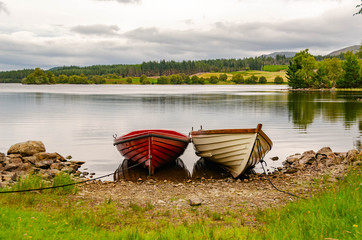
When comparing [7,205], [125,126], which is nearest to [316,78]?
[125,126]

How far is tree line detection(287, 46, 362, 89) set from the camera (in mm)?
102438

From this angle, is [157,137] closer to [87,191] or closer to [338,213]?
[87,191]

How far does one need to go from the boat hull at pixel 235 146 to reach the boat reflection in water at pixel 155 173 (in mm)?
1546

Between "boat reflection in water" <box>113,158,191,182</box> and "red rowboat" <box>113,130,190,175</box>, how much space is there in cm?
37

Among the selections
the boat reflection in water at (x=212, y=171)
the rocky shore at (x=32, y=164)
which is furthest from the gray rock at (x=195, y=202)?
the rocky shore at (x=32, y=164)

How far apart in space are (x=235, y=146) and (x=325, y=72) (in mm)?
114112

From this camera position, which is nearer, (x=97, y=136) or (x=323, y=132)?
(x=97, y=136)

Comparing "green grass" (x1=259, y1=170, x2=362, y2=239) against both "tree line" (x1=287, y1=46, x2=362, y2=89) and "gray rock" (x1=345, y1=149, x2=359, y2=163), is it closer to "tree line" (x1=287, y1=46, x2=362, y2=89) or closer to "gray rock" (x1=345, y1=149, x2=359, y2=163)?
"gray rock" (x1=345, y1=149, x2=359, y2=163)

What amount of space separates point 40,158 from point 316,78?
11458 centimetres

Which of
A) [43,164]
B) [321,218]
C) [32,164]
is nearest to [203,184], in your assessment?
[321,218]

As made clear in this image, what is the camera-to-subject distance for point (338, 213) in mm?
6004

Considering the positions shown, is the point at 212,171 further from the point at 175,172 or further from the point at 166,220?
the point at 166,220

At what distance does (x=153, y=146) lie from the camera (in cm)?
1340

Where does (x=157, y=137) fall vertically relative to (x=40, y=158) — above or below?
above
